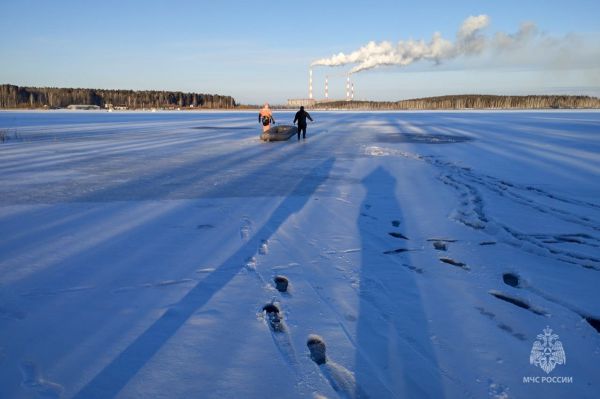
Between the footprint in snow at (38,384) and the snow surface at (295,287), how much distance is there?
11 mm

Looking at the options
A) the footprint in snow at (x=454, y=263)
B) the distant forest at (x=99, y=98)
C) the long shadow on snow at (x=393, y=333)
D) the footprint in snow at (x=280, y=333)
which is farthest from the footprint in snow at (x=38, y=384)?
the distant forest at (x=99, y=98)

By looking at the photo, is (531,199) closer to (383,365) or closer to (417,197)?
(417,197)

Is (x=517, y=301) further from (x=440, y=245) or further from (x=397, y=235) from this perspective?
(x=397, y=235)

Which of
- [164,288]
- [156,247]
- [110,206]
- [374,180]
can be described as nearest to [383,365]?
[164,288]

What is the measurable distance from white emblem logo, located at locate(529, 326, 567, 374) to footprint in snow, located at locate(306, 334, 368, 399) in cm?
111

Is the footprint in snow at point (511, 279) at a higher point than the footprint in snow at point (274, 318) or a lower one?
higher

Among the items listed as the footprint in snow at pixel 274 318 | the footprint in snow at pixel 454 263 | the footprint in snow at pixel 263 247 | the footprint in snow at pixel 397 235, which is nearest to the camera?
the footprint in snow at pixel 274 318

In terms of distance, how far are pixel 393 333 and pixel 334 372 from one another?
0.58 meters

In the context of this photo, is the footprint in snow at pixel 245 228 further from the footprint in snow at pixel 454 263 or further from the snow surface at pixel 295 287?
the footprint in snow at pixel 454 263

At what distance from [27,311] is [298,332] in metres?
1.99

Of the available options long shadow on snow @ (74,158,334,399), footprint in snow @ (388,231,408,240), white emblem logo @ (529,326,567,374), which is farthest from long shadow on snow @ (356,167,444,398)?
long shadow on snow @ (74,158,334,399)

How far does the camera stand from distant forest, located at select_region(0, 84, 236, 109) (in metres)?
124

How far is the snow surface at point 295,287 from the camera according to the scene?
7.86 feet

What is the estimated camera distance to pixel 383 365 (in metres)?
2.48
